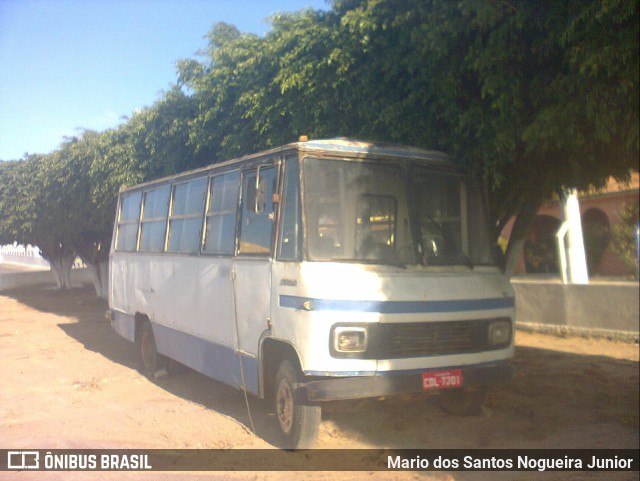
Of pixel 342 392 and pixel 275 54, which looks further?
pixel 275 54

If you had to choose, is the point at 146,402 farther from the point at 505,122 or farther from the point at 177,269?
the point at 505,122

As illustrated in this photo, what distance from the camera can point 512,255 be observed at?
8.02 metres

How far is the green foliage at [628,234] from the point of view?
19.0m

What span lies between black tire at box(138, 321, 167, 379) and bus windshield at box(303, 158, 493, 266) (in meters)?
4.69

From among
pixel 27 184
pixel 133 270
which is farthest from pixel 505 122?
pixel 27 184

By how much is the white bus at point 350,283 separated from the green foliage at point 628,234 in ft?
48.6

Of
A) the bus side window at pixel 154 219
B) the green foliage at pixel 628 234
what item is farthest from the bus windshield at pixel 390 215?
the green foliage at pixel 628 234

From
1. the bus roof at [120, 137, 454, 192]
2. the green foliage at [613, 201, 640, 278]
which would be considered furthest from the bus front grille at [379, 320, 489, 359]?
the green foliage at [613, 201, 640, 278]

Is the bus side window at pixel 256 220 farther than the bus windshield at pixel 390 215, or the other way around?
the bus side window at pixel 256 220

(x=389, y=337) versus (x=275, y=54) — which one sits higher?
(x=275, y=54)

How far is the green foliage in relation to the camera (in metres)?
19.0

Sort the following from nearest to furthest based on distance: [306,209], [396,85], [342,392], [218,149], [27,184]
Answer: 1. [342,392]
2. [306,209]
3. [396,85]
4. [218,149]
5. [27,184]

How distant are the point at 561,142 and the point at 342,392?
3.22 metres

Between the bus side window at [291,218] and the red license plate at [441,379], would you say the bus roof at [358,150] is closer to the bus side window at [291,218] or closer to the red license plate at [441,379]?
the bus side window at [291,218]
